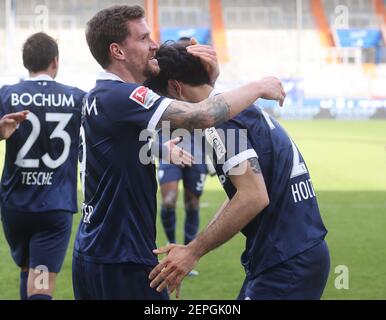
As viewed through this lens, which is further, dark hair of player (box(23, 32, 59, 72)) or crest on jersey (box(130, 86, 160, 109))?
dark hair of player (box(23, 32, 59, 72))

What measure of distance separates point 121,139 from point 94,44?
0.47 metres

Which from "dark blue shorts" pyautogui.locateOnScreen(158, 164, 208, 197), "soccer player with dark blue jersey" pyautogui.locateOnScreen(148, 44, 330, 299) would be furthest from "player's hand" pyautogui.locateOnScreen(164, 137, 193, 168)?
"dark blue shorts" pyautogui.locateOnScreen(158, 164, 208, 197)

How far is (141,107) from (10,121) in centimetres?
133

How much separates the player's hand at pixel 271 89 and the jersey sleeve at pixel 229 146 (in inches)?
7.8

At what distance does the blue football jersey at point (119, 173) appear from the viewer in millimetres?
3244

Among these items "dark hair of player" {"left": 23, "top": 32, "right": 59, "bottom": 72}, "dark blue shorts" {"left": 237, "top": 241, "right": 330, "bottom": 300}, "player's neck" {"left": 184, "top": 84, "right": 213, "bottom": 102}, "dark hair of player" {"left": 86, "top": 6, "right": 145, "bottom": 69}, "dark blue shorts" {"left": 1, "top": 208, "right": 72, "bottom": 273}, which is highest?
"dark hair of player" {"left": 86, "top": 6, "right": 145, "bottom": 69}

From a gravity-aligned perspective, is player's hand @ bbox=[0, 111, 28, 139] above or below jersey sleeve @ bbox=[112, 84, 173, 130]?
below

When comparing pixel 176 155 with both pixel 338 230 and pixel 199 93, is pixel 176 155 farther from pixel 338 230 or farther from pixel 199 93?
pixel 338 230

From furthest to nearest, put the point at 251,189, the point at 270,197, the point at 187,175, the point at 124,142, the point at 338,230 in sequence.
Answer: the point at 338,230, the point at 187,175, the point at 270,197, the point at 124,142, the point at 251,189

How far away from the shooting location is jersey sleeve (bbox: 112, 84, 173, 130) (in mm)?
3207

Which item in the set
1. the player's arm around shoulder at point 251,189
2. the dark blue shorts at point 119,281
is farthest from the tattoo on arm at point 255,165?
the dark blue shorts at point 119,281

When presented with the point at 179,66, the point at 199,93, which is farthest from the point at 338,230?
the point at 179,66

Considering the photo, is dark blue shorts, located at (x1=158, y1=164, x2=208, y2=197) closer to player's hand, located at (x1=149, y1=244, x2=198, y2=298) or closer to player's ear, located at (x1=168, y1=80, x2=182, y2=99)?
player's ear, located at (x1=168, y1=80, x2=182, y2=99)

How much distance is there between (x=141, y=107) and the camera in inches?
126
